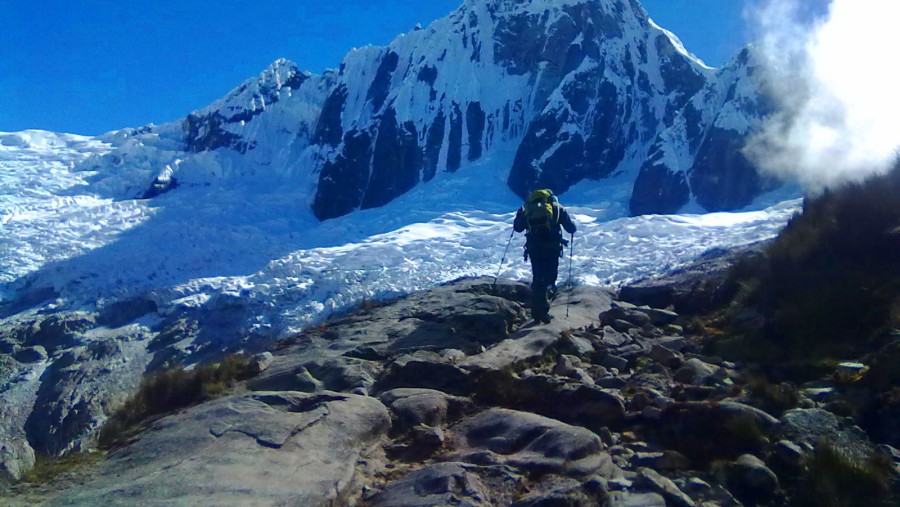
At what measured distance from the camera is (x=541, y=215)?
37.4ft

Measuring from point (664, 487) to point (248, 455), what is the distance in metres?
2.58

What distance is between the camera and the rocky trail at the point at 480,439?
4.79 meters

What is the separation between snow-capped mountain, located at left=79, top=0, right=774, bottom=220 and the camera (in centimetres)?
5666

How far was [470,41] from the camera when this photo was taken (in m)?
67.3

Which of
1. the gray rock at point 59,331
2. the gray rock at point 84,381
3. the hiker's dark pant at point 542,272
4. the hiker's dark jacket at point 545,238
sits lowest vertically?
the gray rock at point 84,381

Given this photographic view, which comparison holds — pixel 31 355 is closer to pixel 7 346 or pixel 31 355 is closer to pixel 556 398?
pixel 7 346

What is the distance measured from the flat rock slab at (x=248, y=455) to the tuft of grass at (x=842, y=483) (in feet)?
8.71

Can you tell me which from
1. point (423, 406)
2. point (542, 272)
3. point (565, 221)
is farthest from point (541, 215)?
point (423, 406)

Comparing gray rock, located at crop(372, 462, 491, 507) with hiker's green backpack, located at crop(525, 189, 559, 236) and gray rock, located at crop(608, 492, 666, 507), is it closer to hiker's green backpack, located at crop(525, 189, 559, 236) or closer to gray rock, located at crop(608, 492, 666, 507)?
gray rock, located at crop(608, 492, 666, 507)

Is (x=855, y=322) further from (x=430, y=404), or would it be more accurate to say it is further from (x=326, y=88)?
(x=326, y=88)

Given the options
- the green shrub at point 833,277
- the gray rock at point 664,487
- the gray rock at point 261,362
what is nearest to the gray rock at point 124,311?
the gray rock at point 261,362

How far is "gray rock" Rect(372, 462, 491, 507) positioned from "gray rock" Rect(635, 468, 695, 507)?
916 millimetres

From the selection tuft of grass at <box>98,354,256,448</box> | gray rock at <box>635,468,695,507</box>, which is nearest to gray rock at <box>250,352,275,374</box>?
tuft of grass at <box>98,354,256,448</box>

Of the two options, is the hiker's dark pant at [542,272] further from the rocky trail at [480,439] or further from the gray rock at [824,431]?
the gray rock at [824,431]
